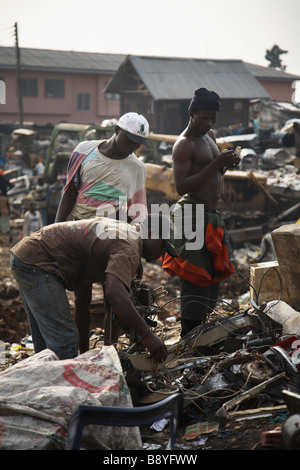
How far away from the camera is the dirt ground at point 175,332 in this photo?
2.77m

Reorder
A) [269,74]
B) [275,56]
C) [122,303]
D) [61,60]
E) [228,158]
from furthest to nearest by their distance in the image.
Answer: [275,56] → [269,74] → [61,60] → [228,158] → [122,303]

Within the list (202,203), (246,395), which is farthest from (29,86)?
(246,395)

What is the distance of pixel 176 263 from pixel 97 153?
44.2 inches

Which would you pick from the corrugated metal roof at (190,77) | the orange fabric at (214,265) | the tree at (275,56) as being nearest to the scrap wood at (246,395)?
the orange fabric at (214,265)

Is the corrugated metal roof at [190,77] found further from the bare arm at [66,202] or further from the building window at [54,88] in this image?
the bare arm at [66,202]

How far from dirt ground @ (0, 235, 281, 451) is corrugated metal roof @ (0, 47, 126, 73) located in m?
21.0

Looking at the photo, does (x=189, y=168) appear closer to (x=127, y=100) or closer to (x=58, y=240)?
(x=58, y=240)

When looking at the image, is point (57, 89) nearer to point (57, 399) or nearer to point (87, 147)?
point (87, 147)

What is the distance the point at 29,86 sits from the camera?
31.7 metres

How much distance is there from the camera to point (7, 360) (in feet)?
15.4

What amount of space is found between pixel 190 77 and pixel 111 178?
18684mm

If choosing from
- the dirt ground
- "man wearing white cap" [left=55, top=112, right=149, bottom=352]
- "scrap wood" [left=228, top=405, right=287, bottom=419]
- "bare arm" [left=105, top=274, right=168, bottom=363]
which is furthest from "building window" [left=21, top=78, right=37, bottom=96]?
"scrap wood" [left=228, top=405, right=287, bottom=419]

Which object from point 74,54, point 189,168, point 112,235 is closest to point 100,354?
point 112,235

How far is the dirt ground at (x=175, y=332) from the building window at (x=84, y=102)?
21554mm
